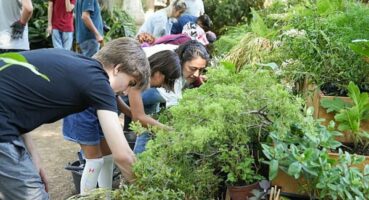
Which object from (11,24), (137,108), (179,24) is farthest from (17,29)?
(137,108)

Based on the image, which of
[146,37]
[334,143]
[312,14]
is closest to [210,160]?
[334,143]

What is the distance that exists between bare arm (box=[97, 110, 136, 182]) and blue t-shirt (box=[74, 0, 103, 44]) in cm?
348

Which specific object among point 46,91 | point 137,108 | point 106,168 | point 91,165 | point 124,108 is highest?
point 46,91

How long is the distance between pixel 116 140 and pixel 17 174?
441 millimetres

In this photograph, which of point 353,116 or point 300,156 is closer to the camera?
point 300,156

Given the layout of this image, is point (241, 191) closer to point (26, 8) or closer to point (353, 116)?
point (353, 116)

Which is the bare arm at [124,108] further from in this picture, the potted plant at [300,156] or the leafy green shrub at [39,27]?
the leafy green shrub at [39,27]

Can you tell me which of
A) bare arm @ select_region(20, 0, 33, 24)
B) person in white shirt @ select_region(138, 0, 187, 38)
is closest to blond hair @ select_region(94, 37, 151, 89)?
bare arm @ select_region(20, 0, 33, 24)

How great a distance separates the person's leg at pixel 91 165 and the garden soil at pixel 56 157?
2.56ft

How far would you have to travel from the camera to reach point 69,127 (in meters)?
2.85

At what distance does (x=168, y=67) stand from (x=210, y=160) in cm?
118

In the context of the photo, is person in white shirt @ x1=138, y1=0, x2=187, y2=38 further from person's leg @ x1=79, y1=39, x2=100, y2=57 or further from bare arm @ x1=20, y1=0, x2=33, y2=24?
bare arm @ x1=20, y1=0, x2=33, y2=24

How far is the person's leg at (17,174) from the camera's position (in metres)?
1.88

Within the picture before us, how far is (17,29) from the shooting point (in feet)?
14.4
